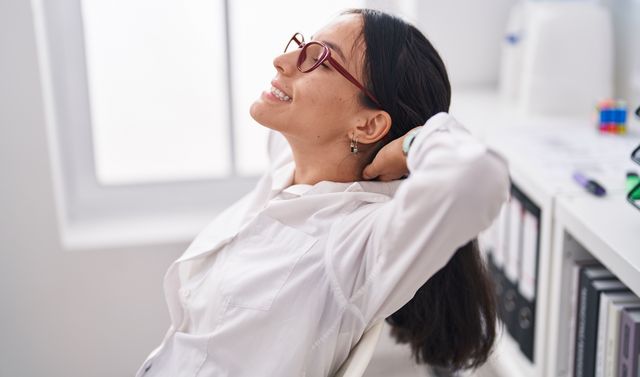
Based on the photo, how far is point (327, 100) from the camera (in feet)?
4.20

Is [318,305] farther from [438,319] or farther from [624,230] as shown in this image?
[624,230]

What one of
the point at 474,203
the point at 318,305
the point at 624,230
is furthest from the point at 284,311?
the point at 624,230

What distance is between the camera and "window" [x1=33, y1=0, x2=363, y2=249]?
7.39 ft

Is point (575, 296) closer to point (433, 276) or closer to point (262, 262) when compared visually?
point (433, 276)

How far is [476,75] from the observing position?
2.37 metres

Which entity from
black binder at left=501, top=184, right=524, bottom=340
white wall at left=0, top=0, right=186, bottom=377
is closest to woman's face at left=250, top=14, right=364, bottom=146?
black binder at left=501, top=184, right=524, bottom=340

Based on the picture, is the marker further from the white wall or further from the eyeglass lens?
the white wall

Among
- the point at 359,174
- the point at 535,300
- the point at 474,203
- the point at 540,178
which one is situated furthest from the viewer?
the point at 535,300

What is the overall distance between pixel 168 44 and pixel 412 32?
4.14 feet

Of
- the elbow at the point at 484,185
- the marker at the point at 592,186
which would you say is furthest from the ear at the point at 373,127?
the marker at the point at 592,186

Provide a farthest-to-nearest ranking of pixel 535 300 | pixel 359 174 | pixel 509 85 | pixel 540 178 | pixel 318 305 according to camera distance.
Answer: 1. pixel 509 85
2. pixel 535 300
3. pixel 540 178
4. pixel 359 174
5. pixel 318 305

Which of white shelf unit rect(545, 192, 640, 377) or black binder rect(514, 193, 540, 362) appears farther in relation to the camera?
black binder rect(514, 193, 540, 362)

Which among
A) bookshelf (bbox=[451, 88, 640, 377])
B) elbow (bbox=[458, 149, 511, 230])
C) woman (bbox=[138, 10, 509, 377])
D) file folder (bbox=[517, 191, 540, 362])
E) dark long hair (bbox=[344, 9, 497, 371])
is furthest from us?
file folder (bbox=[517, 191, 540, 362])

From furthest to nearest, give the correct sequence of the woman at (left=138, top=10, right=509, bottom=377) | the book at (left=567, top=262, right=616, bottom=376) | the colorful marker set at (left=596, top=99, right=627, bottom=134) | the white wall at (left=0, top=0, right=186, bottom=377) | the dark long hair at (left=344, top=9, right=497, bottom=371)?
the white wall at (left=0, top=0, right=186, bottom=377) → the colorful marker set at (left=596, top=99, right=627, bottom=134) → the book at (left=567, top=262, right=616, bottom=376) → the dark long hair at (left=344, top=9, right=497, bottom=371) → the woman at (left=138, top=10, right=509, bottom=377)
